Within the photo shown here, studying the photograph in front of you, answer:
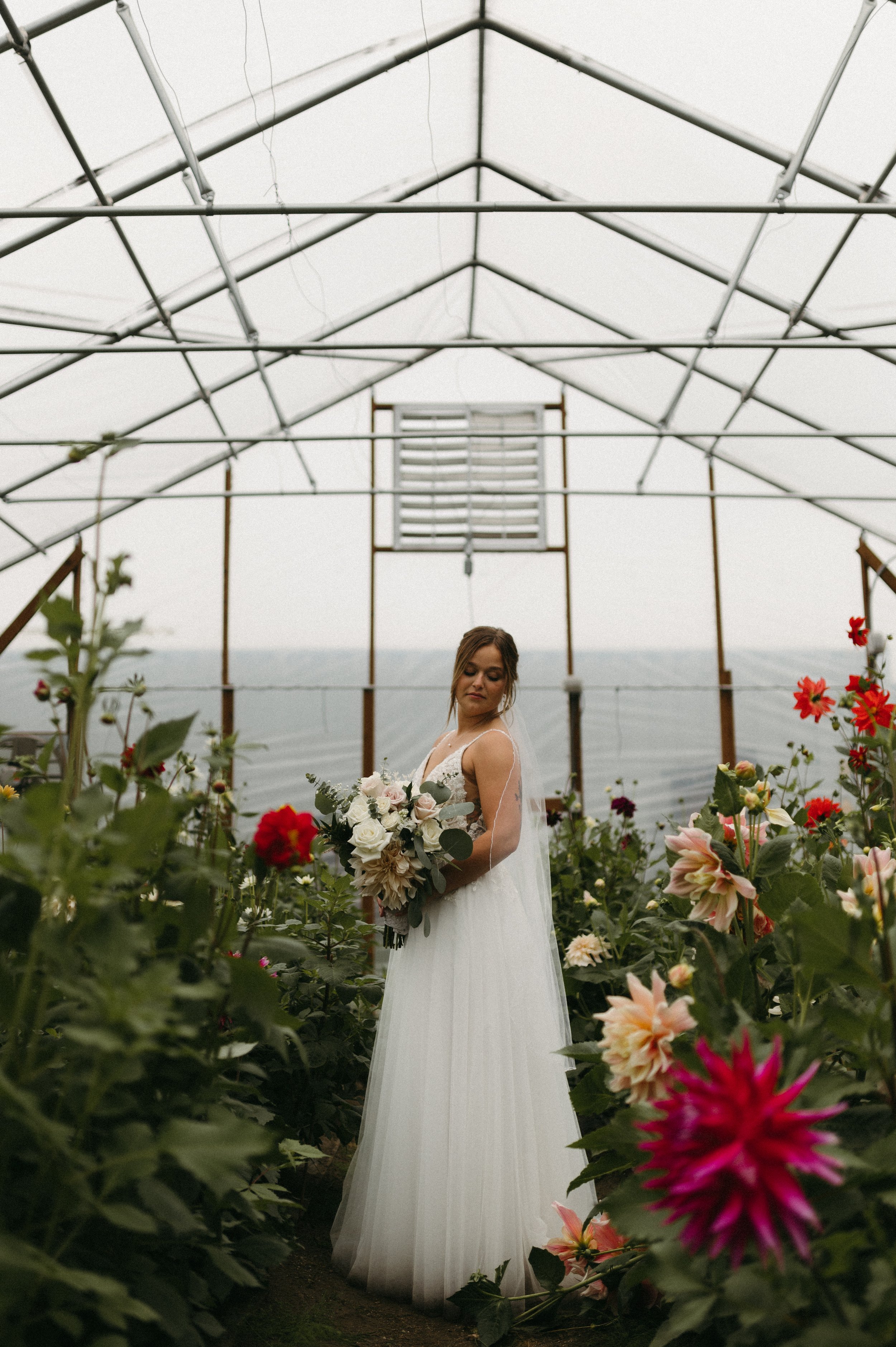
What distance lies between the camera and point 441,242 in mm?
5598

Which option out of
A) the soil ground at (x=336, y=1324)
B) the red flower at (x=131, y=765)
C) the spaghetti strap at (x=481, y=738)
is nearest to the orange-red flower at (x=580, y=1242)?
the soil ground at (x=336, y=1324)

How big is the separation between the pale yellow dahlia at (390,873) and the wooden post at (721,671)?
516cm

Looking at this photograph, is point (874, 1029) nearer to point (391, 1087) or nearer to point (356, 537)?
point (391, 1087)

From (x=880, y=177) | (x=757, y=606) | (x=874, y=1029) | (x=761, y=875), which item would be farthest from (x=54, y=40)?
(x=757, y=606)

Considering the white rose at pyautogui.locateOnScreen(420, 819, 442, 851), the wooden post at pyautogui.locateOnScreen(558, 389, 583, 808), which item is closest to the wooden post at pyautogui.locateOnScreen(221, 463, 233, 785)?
the wooden post at pyautogui.locateOnScreen(558, 389, 583, 808)

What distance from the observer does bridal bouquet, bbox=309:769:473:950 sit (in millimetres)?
1829

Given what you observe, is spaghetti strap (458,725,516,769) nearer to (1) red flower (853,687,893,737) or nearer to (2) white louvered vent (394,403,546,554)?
(1) red flower (853,687,893,737)

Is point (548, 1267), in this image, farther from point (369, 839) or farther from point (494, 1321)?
point (369, 839)

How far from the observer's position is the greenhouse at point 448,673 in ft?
2.50

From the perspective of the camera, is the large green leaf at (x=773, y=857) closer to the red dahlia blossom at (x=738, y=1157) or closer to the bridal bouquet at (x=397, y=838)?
the red dahlia blossom at (x=738, y=1157)

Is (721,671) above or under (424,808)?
above

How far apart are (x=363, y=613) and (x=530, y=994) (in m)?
5.03

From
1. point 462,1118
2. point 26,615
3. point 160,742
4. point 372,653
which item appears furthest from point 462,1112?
point 372,653

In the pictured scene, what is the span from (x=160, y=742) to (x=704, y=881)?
2.04 ft
